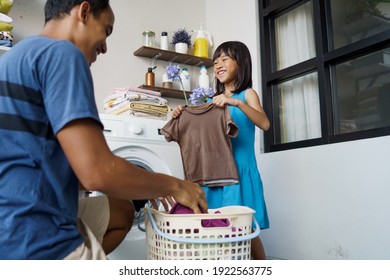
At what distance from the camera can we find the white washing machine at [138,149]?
6.34ft

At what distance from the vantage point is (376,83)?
2.13 meters

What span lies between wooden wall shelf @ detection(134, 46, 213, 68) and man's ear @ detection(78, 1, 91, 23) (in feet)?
7.14

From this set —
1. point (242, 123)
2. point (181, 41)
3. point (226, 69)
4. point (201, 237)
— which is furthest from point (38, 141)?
point (181, 41)

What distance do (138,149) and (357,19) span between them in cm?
153

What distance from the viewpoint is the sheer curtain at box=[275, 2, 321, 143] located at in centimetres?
252

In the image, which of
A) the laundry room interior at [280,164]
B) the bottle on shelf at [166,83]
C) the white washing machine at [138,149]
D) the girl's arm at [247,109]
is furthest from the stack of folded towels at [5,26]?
the girl's arm at [247,109]

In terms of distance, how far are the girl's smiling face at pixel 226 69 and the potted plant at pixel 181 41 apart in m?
1.23

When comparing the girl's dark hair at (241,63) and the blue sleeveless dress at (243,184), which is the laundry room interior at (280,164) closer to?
the blue sleeveless dress at (243,184)

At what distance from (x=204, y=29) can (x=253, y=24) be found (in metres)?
0.71

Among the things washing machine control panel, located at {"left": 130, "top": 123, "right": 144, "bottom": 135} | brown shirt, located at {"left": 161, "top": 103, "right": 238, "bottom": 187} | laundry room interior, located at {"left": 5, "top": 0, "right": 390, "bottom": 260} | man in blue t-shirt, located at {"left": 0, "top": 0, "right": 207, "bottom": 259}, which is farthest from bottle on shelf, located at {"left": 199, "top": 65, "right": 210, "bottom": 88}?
man in blue t-shirt, located at {"left": 0, "top": 0, "right": 207, "bottom": 259}

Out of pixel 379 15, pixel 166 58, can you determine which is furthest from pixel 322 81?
pixel 166 58

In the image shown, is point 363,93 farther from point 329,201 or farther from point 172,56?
point 172,56

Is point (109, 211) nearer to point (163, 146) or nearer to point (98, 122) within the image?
point (98, 122)

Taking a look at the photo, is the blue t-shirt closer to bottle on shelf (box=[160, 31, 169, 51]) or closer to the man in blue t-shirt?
Answer: the man in blue t-shirt
